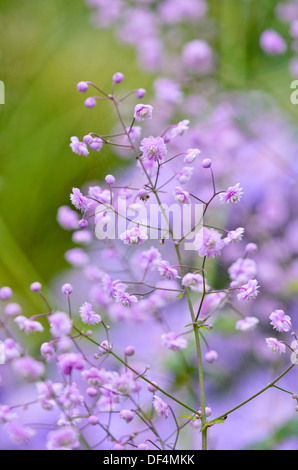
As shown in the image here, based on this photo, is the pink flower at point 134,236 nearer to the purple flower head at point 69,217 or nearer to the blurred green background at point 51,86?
the purple flower head at point 69,217

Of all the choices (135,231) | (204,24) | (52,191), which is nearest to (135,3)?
(204,24)

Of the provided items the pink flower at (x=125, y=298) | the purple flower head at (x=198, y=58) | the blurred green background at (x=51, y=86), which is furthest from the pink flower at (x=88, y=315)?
the purple flower head at (x=198, y=58)

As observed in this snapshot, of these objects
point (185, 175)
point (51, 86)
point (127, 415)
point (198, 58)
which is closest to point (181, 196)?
point (185, 175)

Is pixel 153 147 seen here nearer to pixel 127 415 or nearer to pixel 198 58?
pixel 127 415

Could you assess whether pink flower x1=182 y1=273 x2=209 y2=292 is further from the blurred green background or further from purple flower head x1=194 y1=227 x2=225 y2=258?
the blurred green background
